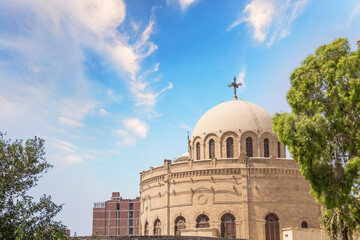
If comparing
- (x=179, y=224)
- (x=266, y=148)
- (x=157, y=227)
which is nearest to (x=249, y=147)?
(x=266, y=148)

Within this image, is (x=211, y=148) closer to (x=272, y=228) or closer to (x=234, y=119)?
(x=234, y=119)

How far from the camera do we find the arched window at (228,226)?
37.9m

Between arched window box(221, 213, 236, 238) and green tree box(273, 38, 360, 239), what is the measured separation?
15.7 metres

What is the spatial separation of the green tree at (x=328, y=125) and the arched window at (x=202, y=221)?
17.0 metres

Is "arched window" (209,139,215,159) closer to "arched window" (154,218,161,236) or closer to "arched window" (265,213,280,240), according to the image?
"arched window" (154,218,161,236)

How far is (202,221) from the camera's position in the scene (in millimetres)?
38875

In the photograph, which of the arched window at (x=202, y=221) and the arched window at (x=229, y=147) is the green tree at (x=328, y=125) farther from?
the arched window at (x=229, y=147)

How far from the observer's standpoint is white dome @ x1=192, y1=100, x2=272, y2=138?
144 ft

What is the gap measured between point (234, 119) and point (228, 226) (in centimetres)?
1103

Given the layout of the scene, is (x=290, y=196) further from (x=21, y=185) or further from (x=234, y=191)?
(x=21, y=185)

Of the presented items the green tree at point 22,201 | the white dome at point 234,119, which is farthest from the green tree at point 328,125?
the white dome at point 234,119

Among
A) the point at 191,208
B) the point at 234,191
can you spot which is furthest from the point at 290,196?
the point at 191,208

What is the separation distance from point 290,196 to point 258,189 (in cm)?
281

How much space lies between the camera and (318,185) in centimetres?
2184
